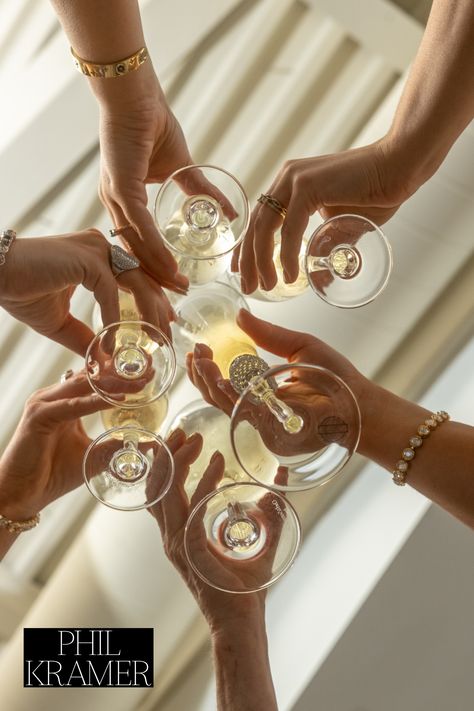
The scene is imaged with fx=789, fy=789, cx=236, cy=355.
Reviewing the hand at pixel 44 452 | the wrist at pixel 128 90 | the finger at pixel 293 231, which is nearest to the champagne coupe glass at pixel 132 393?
the hand at pixel 44 452

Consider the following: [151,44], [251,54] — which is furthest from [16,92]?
[251,54]

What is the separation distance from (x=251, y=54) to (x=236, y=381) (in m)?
1.20

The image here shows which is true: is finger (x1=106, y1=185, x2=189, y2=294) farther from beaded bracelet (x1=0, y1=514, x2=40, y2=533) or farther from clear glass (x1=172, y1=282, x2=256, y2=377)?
beaded bracelet (x1=0, y1=514, x2=40, y2=533)

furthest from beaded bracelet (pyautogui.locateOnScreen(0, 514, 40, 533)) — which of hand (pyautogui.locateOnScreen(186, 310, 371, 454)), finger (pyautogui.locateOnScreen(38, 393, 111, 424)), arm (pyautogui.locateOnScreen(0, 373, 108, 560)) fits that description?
hand (pyautogui.locateOnScreen(186, 310, 371, 454))

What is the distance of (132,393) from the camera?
104 centimetres

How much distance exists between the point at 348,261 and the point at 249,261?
15 centimetres

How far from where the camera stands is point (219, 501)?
1026 mm

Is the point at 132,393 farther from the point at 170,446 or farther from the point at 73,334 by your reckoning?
the point at 73,334

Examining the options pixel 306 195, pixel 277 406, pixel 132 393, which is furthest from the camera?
pixel 306 195

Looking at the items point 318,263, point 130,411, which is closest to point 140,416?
point 130,411

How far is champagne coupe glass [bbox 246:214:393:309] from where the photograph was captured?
3.65ft

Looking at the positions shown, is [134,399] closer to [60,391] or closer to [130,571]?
[60,391]

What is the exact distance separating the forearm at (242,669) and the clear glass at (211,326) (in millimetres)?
371

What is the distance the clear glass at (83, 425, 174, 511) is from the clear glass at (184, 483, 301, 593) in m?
0.07
